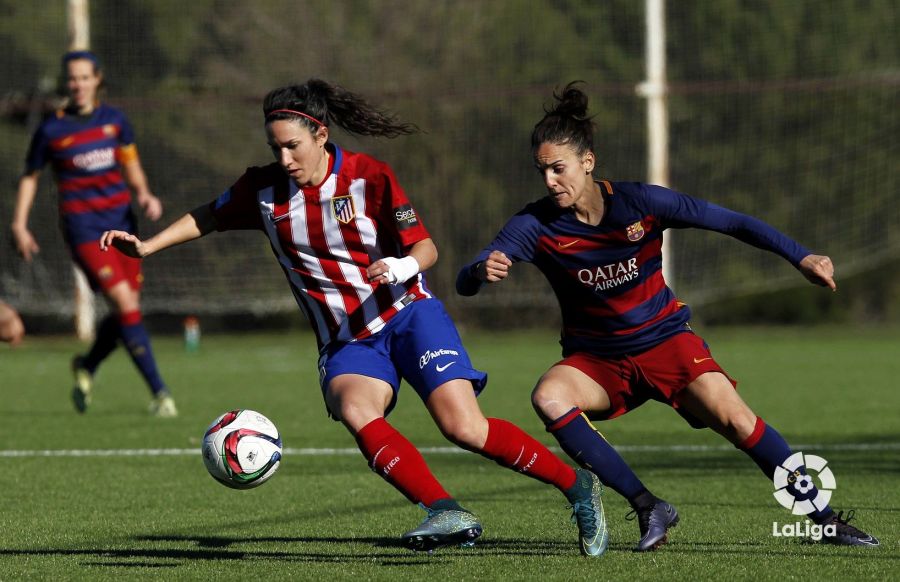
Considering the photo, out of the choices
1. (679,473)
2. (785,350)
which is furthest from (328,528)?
(785,350)

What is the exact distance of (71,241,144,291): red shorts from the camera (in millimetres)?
10125

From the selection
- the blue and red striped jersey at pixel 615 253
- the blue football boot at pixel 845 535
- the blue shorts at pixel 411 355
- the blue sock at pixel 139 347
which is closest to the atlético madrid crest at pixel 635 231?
the blue and red striped jersey at pixel 615 253

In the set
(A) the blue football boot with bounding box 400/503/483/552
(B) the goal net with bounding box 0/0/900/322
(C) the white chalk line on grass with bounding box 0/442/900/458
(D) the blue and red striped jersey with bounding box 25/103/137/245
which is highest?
(B) the goal net with bounding box 0/0/900/322

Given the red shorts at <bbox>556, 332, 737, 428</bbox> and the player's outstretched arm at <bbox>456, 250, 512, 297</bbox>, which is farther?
the red shorts at <bbox>556, 332, 737, 428</bbox>

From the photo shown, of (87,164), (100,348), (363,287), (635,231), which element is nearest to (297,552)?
(363,287)

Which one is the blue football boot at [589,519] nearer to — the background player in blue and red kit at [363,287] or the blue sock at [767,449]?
the background player in blue and red kit at [363,287]

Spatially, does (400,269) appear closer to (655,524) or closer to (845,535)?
(655,524)

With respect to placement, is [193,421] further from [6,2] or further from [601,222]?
[6,2]

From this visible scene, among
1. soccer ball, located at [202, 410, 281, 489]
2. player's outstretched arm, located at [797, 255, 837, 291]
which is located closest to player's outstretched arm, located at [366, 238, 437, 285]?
soccer ball, located at [202, 410, 281, 489]

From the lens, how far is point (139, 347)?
10117mm

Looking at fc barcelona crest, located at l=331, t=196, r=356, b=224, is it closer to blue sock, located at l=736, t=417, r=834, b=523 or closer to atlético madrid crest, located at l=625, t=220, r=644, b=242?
atlético madrid crest, located at l=625, t=220, r=644, b=242

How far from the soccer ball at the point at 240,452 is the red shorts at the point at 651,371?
114 cm

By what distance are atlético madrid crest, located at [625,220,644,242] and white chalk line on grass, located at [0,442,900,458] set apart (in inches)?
118

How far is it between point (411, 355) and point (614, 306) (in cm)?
81
